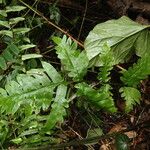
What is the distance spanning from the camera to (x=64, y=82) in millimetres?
1911

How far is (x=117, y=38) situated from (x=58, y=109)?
26.1 inches

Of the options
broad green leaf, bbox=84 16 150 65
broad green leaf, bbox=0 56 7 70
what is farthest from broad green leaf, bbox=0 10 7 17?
broad green leaf, bbox=84 16 150 65

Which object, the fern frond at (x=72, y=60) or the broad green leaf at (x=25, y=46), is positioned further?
the broad green leaf at (x=25, y=46)

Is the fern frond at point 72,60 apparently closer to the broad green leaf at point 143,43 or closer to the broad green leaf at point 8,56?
the broad green leaf at point 8,56

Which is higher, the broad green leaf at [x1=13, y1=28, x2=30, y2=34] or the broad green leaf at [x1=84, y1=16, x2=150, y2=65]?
the broad green leaf at [x1=13, y1=28, x2=30, y2=34]

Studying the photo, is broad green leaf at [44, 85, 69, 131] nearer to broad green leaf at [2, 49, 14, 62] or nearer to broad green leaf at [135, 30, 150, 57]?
broad green leaf at [2, 49, 14, 62]

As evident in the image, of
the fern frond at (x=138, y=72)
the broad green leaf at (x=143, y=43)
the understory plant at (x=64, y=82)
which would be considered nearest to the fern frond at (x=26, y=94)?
the understory plant at (x=64, y=82)

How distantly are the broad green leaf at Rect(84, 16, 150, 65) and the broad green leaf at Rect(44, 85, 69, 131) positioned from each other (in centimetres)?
39

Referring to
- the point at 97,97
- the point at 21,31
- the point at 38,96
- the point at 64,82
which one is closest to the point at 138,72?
the point at 97,97

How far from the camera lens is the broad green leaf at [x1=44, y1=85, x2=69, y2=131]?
1.83m

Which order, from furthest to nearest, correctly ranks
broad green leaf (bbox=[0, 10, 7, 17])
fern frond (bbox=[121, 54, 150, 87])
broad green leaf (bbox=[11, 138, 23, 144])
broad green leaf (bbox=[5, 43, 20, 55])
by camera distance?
broad green leaf (bbox=[0, 10, 7, 17]) < broad green leaf (bbox=[5, 43, 20, 55]) < broad green leaf (bbox=[11, 138, 23, 144]) < fern frond (bbox=[121, 54, 150, 87])

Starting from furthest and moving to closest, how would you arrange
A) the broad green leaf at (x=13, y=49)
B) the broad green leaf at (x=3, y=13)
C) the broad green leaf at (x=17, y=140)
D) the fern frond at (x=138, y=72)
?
the broad green leaf at (x=3, y=13) < the broad green leaf at (x=13, y=49) < the broad green leaf at (x=17, y=140) < the fern frond at (x=138, y=72)

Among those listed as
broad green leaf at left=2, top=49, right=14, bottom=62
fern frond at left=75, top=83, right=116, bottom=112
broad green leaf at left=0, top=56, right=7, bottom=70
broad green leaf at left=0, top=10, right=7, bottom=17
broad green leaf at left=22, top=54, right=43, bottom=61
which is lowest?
fern frond at left=75, top=83, right=116, bottom=112

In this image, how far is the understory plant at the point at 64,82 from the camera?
1.83m
